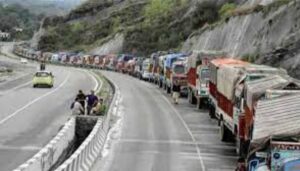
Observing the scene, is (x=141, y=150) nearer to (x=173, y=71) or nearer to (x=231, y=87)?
(x=231, y=87)

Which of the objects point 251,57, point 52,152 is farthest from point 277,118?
point 251,57

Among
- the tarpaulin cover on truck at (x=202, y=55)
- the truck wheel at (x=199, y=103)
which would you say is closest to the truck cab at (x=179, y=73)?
the tarpaulin cover on truck at (x=202, y=55)

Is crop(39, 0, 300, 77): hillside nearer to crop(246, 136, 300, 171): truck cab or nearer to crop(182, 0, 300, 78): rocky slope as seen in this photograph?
crop(182, 0, 300, 78): rocky slope

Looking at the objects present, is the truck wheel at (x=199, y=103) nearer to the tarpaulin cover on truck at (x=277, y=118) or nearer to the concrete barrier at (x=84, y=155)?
the concrete barrier at (x=84, y=155)

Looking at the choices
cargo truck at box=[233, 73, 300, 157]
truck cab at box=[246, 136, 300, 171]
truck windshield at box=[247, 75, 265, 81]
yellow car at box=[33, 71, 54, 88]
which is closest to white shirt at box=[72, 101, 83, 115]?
cargo truck at box=[233, 73, 300, 157]

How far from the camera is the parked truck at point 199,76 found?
1831 inches

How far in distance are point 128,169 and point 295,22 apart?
108 ft

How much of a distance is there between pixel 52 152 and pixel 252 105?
240 inches

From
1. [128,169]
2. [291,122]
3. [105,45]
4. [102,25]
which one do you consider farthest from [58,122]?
[102,25]

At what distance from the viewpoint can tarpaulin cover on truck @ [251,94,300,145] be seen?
18605 mm

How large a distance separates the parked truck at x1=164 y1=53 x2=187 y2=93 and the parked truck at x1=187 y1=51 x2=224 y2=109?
3.16 metres

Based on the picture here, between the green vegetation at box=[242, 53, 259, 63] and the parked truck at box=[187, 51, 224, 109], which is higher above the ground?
the green vegetation at box=[242, 53, 259, 63]

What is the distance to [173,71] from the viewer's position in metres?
58.2

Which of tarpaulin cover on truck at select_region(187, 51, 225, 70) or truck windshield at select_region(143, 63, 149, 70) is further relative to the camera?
truck windshield at select_region(143, 63, 149, 70)
